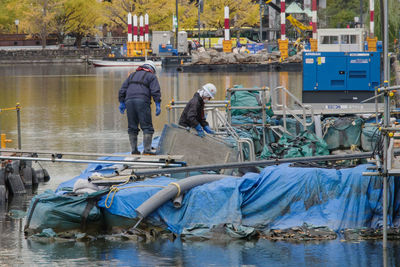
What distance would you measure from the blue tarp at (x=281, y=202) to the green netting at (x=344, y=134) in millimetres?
5395

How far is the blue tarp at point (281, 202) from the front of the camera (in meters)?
11.0

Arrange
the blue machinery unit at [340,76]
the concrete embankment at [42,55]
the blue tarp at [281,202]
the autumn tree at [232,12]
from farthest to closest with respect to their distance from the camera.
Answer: the autumn tree at [232,12], the concrete embankment at [42,55], the blue machinery unit at [340,76], the blue tarp at [281,202]

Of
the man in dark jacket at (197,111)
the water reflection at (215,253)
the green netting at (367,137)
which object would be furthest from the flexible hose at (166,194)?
the green netting at (367,137)

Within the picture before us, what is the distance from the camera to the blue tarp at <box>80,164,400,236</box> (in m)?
11.0

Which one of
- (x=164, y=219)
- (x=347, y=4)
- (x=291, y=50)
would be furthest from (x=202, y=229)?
(x=347, y=4)

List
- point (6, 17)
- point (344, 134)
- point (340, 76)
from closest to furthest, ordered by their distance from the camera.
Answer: point (344, 134) → point (340, 76) → point (6, 17)

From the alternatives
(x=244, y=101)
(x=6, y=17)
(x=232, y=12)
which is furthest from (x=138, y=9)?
(x=244, y=101)

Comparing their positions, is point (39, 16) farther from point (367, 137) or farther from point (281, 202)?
point (281, 202)

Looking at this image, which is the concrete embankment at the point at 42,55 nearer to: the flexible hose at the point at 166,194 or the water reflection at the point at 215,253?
the flexible hose at the point at 166,194

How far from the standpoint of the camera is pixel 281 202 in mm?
11211

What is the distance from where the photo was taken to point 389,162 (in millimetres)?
9891

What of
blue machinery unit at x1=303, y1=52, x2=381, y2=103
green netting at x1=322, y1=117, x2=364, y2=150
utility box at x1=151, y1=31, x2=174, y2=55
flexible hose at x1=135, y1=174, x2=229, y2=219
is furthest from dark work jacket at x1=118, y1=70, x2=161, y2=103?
utility box at x1=151, y1=31, x2=174, y2=55

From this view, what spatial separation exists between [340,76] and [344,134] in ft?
29.5

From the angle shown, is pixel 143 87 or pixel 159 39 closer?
pixel 143 87
